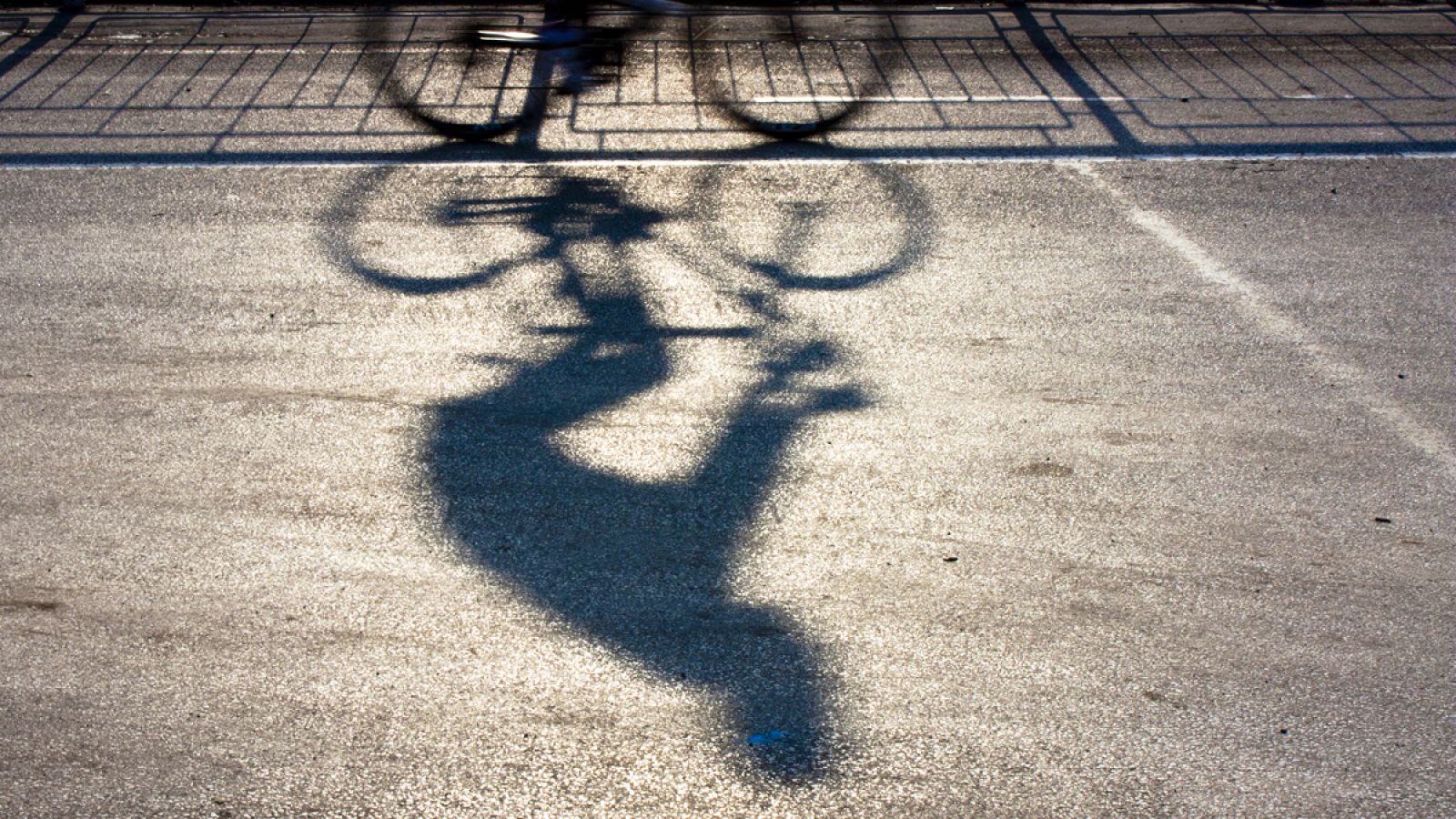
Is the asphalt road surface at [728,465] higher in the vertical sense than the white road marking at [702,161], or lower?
lower

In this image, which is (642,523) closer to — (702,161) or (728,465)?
(728,465)

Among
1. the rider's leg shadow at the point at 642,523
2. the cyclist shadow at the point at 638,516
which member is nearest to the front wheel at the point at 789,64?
the cyclist shadow at the point at 638,516

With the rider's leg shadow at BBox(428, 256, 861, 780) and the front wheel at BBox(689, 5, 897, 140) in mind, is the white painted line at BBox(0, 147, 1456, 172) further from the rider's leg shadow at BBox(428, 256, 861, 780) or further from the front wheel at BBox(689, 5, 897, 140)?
the rider's leg shadow at BBox(428, 256, 861, 780)

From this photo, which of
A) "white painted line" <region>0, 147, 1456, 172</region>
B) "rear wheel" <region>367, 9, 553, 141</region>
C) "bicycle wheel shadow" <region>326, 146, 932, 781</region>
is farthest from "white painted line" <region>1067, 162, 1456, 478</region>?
"rear wheel" <region>367, 9, 553, 141</region>

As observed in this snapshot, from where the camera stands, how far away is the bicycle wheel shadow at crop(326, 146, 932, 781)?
3.72 m

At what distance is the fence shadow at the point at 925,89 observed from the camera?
8.21 m

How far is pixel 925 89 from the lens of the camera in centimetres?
923

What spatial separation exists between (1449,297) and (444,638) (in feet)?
15.6

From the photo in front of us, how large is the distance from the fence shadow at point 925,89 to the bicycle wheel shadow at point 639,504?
2235mm

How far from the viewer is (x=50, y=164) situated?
786 centimetres

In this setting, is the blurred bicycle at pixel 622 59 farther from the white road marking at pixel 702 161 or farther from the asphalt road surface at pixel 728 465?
the white road marking at pixel 702 161

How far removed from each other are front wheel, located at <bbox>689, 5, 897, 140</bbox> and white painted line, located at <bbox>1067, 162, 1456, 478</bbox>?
A: 1.96m

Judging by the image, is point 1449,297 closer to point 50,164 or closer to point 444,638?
point 444,638

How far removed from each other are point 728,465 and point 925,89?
5.19m
